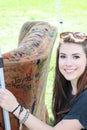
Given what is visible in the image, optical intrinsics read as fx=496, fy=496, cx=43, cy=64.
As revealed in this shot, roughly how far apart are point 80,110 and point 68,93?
37 centimetres

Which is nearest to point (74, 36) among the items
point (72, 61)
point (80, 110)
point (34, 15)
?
point (72, 61)

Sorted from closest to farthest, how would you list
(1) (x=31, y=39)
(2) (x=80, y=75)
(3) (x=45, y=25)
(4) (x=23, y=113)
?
(4) (x=23, y=113)
(2) (x=80, y=75)
(1) (x=31, y=39)
(3) (x=45, y=25)

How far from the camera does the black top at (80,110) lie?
2258 millimetres

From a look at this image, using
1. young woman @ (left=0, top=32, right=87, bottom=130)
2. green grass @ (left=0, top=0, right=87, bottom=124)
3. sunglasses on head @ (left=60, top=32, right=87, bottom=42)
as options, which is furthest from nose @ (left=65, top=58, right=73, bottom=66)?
green grass @ (left=0, top=0, right=87, bottom=124)

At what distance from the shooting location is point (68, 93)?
263cm

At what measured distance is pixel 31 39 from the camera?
281 centimetres

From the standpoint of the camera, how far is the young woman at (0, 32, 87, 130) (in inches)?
89.4

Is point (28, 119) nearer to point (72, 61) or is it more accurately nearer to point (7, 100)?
point (7, 100)

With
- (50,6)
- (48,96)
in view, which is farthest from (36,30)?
(50,6)

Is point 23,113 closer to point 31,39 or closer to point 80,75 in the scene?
point 80,75

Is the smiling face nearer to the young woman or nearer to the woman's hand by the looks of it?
the young woman

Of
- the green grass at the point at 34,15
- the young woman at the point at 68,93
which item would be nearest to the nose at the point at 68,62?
the young woman at the point at 68,93

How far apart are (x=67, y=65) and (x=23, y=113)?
34cm

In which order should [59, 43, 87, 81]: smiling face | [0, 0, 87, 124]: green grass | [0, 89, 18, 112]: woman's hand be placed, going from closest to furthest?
1. [0, 89, 18, 112]: woman's hand
2. [59, 43, 87, 81]: smiling face
3. [0, 0, 87, 124]: green grass
